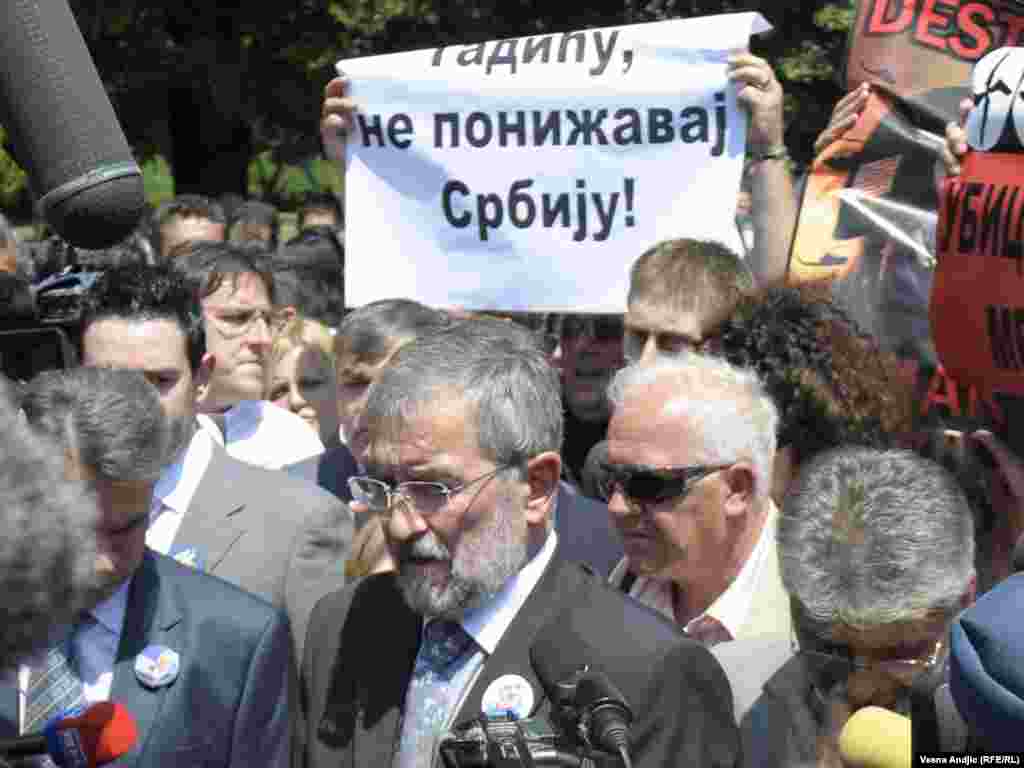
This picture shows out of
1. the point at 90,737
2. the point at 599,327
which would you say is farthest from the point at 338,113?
the point at 90,737

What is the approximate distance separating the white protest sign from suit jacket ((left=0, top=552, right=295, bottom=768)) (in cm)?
232

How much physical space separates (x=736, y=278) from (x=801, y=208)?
2.93 feet

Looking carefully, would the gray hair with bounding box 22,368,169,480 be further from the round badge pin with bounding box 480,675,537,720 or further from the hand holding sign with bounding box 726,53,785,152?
the hand holding sign with bounding box 726,53,785,152

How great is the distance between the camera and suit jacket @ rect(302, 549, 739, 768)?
9.80 feet

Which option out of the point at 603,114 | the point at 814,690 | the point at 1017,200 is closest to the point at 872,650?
the point at 814,690

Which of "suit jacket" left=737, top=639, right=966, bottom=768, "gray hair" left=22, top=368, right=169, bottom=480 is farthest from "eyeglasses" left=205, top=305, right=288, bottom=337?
"suit jacket" left=737, top=639, right=966, bottom=768

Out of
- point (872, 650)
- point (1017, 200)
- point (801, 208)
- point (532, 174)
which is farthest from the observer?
point (532, 174)

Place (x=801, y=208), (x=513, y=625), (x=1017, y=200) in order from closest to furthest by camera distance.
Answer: (x=513, y=625), (x=1017, y=200), (x=801, y=208)

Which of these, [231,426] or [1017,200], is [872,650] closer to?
[1017,200]

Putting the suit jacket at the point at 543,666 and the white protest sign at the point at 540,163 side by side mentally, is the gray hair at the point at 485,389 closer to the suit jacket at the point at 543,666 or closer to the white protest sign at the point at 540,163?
the suit jacket at the point at 543,666

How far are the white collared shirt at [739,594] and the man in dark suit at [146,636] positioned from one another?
0.81 meters

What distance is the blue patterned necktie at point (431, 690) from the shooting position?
3191 millimetres

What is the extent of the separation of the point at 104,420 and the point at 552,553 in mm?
900

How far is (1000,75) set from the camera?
4.04 metres
